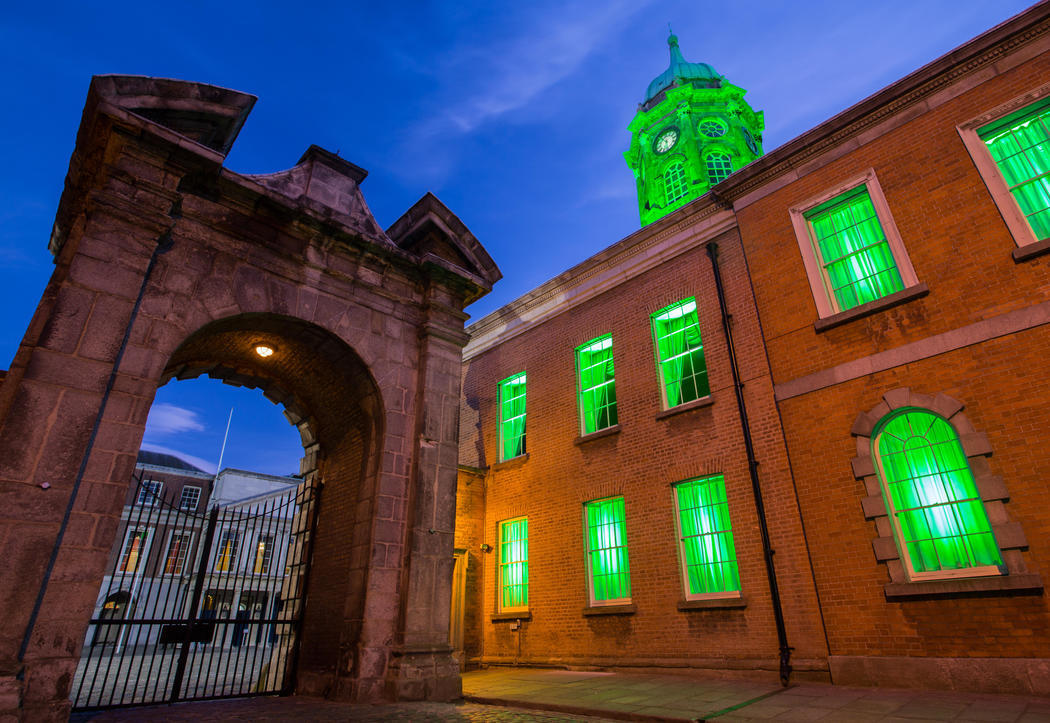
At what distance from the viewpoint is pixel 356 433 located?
9039 millimetres

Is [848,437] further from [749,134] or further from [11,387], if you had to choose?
[749,134]

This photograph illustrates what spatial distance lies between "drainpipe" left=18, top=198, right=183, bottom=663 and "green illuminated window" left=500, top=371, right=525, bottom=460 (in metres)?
9.95

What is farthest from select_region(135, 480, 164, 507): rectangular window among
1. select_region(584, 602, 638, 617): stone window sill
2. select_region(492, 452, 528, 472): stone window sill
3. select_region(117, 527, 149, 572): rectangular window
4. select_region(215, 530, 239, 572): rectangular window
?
select_region(584, 602, 638, 617): stone window sill

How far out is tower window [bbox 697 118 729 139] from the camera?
1009 inches

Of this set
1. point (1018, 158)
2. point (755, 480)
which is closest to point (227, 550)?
point (755, 480)

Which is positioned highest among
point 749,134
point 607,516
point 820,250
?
point 749,134

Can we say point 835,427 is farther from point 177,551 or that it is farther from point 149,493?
point 149,493

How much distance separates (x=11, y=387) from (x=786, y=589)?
10.7 meters

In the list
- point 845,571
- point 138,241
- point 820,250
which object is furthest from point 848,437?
point 138,241

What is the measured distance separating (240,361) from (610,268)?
887 centimetres

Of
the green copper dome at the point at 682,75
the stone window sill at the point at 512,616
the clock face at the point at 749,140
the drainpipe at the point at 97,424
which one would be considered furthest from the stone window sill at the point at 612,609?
the green copper dome at the point at 682,75

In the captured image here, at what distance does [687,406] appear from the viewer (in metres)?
11.4

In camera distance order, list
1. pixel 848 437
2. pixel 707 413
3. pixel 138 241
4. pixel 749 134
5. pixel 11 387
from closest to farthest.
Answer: pixel 11 387 < pixel 138 241 < pixel 848 437 < pixel 707 413 < pixel 749 134

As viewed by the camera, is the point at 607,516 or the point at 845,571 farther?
the point at 607,516
